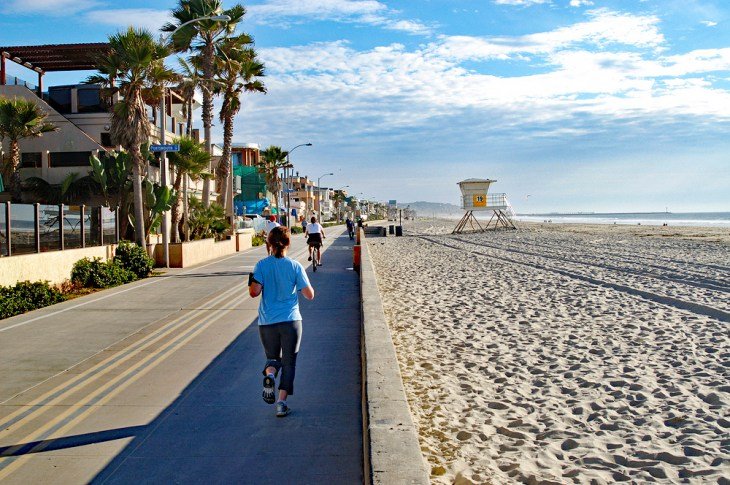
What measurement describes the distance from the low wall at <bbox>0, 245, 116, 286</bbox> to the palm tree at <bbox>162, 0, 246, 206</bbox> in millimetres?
14799

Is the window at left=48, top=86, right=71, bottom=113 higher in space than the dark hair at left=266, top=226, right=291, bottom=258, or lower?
higher

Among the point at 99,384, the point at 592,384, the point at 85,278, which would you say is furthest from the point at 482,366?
the point at 85,278

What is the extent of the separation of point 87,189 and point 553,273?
17576 mm

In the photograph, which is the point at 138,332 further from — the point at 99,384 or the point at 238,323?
the point at 99,384

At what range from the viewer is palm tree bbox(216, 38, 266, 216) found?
112 ft

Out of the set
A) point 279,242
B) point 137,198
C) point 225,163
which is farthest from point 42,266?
point 225,163

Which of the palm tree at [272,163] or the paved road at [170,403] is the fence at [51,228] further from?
the palm tree at [272,163]

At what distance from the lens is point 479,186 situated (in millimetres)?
54438

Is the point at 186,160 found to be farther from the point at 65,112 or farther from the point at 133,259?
the point at 65,112

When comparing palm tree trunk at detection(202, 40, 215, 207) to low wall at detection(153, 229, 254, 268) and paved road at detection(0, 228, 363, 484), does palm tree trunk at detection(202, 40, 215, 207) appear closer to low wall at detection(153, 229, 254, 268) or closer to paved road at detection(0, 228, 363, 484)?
low wall at detection(153, 229, 254, 268)

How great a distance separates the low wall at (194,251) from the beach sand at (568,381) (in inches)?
478

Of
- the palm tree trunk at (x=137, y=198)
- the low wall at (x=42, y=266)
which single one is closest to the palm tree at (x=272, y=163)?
the palm tree trunk at (x=137, y=198)

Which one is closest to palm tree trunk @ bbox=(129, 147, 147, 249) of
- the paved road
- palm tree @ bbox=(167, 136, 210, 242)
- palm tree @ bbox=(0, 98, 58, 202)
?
palm tree @ bbox=(167, 136, 210, 242)

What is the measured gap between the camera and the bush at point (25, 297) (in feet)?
41.1
